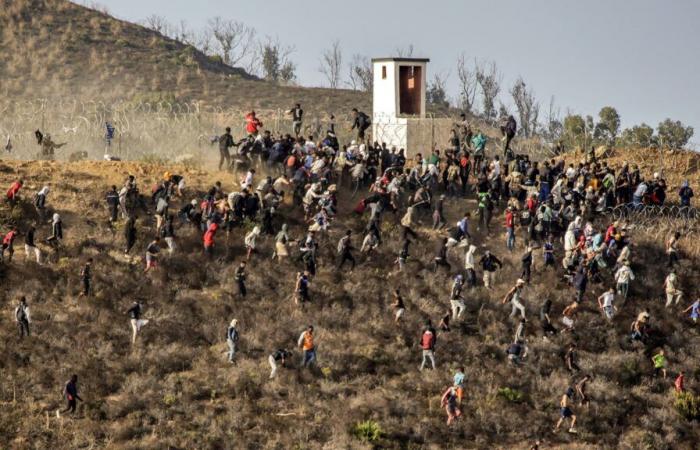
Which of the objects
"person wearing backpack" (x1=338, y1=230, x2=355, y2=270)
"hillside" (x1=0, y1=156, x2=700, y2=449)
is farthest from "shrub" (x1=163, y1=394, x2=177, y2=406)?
"person wearing backpack" (x1=338, y1=230, x2=355, y2=270)

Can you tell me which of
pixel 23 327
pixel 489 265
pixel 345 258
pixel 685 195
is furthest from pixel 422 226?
pixel 23 327

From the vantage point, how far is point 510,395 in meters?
30.3

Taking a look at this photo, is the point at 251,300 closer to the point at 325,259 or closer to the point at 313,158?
the point at 325,259

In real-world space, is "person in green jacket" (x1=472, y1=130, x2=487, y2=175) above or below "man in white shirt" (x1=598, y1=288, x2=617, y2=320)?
above

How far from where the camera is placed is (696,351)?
3344 centimetres

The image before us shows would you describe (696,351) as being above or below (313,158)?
below

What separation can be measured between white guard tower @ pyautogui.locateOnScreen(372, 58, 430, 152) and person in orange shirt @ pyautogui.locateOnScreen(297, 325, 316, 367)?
651 inches

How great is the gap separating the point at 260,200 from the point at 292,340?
5.67 metres

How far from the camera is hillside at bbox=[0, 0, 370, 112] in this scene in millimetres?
71688

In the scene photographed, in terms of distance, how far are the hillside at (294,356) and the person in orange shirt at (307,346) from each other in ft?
1.69

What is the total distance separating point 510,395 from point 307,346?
5.91m

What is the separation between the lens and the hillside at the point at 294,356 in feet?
92.9

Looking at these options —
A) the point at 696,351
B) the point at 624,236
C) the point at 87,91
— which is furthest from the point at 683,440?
the point at 87,91

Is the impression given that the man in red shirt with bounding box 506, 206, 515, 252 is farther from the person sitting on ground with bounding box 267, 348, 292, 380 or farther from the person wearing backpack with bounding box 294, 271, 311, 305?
the person sitting on ground with bounding box 267, 348, 292, 380
